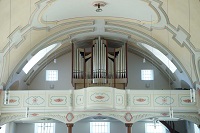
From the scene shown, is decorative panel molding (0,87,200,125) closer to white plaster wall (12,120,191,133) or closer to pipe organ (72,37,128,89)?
pipe organ (72,37,128,89)

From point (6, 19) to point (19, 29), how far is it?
1.77m

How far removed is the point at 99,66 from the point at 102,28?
85.2 inches

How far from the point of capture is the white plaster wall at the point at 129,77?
23344mm

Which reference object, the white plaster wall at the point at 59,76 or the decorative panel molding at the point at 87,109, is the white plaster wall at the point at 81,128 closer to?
the white plaster wall at the point at 59,76

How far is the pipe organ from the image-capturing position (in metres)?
20.3

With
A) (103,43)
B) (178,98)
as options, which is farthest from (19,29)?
(178,98)

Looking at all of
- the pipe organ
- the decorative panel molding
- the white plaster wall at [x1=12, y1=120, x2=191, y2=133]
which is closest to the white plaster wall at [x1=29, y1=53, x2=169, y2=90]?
the pipe organ

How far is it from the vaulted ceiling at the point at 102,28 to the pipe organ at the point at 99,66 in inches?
35.3

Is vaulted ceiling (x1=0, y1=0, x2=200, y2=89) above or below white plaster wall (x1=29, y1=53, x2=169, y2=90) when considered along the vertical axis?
above

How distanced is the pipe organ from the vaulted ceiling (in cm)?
90

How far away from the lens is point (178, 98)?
63.8 feet

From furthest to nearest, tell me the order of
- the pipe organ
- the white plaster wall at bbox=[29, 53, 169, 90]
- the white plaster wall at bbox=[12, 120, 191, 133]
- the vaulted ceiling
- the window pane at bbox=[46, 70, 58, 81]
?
the white plaster wall at bbox=[12, 120, 191, 133] → the window pane at bbox=[46, 70, 58, 81] → the white plaster wall at bbox=[29, 53, 169, 90] → the pipe organ → the vaulted ceiling

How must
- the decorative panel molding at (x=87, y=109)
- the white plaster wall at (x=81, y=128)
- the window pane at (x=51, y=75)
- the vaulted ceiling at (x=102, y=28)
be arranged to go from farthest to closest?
the white plaster wall at (x=81, y=128)
the window pane at (x=51, y=75)
the decorative panel molding at (x=87, y=109)
the vaulted ceiling at (x=102, y=28)

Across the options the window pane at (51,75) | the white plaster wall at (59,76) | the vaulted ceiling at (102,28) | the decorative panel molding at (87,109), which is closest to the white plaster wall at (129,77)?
the white plaster wall at (59,76)
